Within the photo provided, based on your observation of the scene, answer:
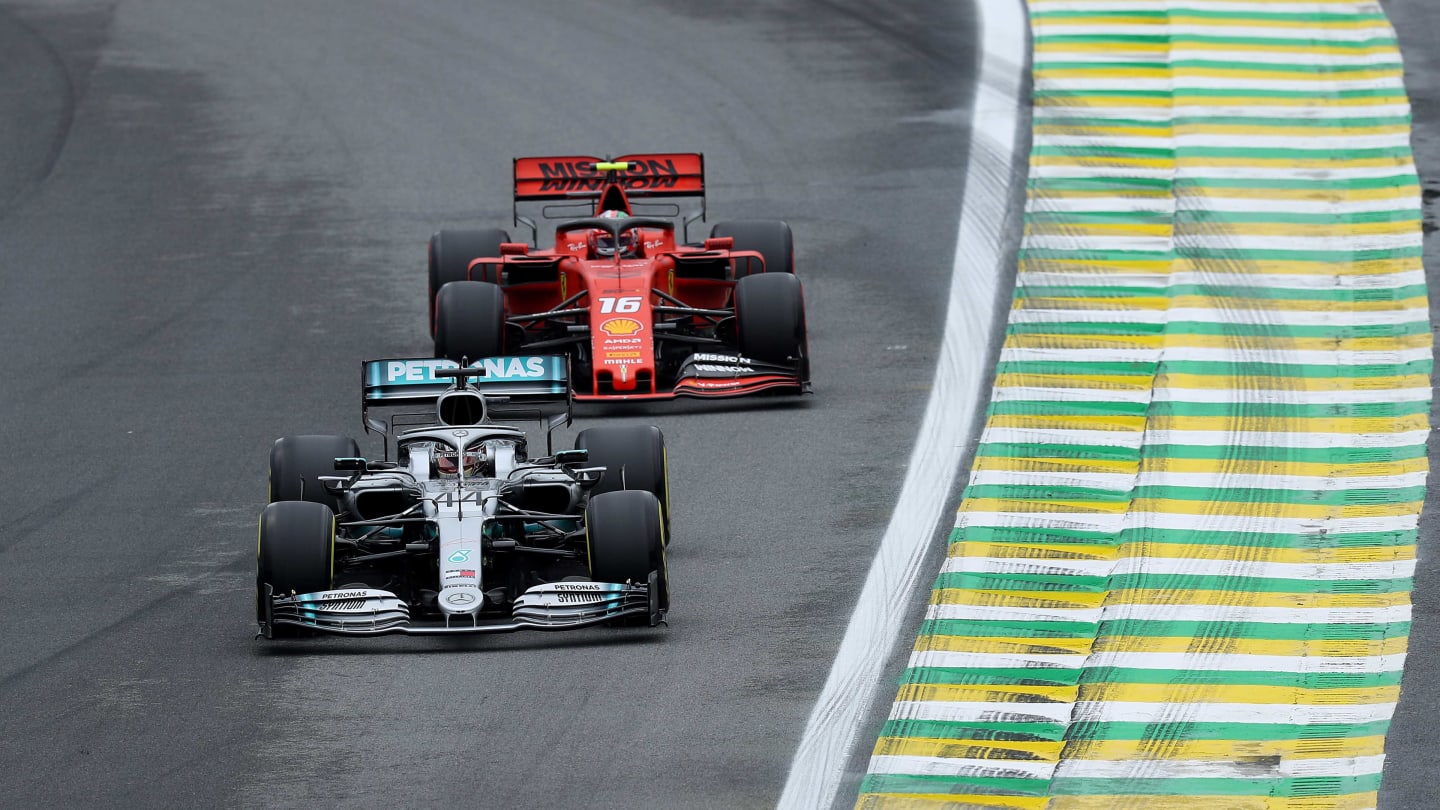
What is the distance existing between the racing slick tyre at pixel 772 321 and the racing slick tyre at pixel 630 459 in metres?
3.72

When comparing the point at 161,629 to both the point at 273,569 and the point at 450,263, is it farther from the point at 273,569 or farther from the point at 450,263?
the point at 450,263

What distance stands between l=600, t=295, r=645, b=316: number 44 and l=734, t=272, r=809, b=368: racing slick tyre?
0.83 meters

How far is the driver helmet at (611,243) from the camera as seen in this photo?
2117 centimetres

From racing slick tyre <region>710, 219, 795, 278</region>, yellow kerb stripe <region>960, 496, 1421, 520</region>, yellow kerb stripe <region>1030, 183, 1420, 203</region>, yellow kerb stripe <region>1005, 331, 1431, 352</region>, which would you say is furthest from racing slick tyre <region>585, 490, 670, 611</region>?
yellow kerb stripe <region>1030, 183, 1420, 203</region>

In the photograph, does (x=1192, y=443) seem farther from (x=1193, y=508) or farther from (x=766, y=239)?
(x=766, y=239)

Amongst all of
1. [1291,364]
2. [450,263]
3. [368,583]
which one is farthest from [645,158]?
[368,583]

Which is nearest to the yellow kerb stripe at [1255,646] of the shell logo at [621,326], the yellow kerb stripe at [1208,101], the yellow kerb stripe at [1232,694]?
the yellow kerb stripe at [1232,694]

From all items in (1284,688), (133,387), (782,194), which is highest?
(782,194)

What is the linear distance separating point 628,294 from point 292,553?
242 inches

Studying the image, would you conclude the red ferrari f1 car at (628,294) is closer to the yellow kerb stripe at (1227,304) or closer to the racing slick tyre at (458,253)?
the racing slick tyre at (458,253)

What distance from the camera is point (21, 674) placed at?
1464 centimetres

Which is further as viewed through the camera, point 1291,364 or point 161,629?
point 1291,364

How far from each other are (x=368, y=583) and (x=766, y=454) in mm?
4155

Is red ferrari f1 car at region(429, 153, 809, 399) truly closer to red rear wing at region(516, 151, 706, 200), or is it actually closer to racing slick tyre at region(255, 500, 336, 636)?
red rear wing at region(516, 151, 706, 200)
